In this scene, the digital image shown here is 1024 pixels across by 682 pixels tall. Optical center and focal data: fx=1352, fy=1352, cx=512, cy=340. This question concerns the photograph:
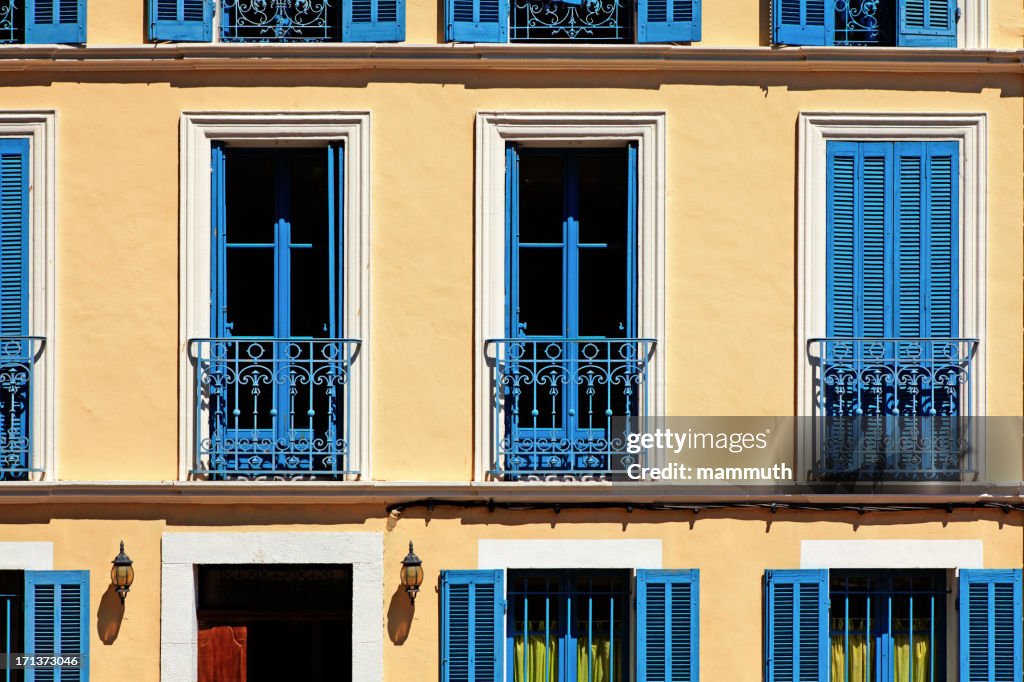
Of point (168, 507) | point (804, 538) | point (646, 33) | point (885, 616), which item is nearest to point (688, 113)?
point (646, 33)

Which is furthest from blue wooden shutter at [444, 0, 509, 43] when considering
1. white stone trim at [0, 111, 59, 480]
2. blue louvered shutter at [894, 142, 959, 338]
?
blue louvered shutter at [894, 142, 959, 338]

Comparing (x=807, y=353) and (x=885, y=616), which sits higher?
(x=807, y=353)

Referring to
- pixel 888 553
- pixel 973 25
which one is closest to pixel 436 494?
pixel 888 553

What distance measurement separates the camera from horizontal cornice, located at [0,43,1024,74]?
1020 centimetres

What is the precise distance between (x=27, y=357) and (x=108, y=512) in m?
1.32

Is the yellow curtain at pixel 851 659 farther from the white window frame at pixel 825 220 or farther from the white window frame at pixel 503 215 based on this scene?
the white window frame at pixel 503 215

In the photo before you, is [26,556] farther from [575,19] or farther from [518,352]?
[575,19]

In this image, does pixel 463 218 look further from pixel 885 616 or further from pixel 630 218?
pixel 885 616

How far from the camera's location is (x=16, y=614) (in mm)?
10383

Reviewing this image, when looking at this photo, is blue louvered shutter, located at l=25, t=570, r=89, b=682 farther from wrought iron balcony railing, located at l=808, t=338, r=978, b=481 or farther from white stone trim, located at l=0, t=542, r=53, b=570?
wrought iron balcony railing, located at l=808, t=338, r=978, b=481

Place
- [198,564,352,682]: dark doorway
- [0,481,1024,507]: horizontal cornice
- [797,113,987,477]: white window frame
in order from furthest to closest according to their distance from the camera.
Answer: [198,564,352,682]: dark doorway
[797,113,987,477]: white window frame
[0,481,1024,507]: horizontal cornice

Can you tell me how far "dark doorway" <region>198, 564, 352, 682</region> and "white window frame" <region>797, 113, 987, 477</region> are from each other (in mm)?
3883

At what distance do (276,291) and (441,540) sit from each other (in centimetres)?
230

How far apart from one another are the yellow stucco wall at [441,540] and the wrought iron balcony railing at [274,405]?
0.34m
